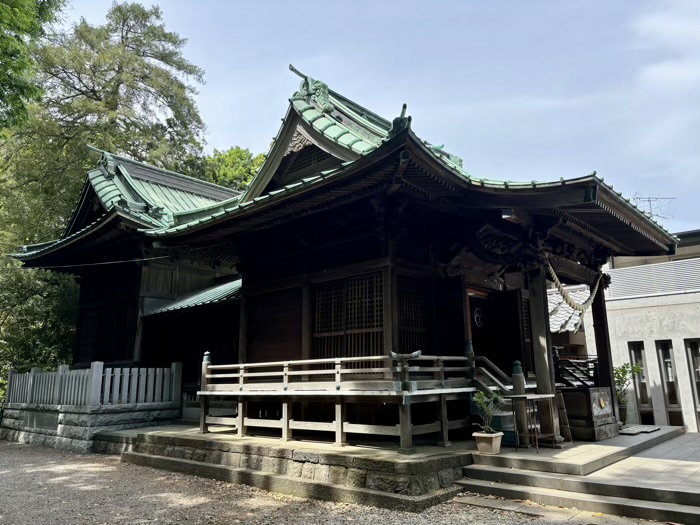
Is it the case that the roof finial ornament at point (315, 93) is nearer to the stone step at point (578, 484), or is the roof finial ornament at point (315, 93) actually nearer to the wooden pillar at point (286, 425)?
the wooden pillar at point (286, 425)

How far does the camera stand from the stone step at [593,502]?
5098 millimetres

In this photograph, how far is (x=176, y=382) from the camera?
43.5 feet

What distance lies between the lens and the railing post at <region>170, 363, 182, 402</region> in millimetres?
13109

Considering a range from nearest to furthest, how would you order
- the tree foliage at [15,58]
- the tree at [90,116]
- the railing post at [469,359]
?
1. the railing post at [469,359]
2. the tree foliage at [15,58]
3. the tree at [90,116]

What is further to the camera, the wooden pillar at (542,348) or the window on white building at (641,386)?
the window on white building at (641,386)

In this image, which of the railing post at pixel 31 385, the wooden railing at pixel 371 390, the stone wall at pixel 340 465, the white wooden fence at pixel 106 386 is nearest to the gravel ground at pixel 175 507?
the stone wall at pixel 340 465

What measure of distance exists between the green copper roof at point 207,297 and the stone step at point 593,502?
7.54 m

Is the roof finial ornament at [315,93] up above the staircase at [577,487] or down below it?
above

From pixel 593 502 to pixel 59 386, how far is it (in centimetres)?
1253

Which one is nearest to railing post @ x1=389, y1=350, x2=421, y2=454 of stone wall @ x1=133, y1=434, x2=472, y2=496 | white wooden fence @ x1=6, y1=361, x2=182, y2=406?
stone wall @ x1=133, y1=434, x2=472, y2=496

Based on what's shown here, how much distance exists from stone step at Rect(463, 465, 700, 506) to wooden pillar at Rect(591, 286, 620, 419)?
14.3ft

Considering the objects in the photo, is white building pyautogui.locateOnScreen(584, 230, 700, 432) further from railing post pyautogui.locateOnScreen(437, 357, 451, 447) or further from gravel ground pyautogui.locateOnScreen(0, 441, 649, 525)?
gravel ground pyautogui.locateOnScreen(0, 441, 649, 525)

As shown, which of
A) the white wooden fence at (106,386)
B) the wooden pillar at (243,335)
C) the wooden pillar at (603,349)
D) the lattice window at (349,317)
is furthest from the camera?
the white wooden fence at (106,386)

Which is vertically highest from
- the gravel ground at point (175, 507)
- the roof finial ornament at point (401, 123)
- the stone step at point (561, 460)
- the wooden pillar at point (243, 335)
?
the roof finial ornament at point (401, 123)
